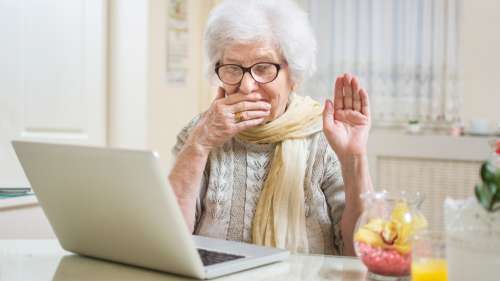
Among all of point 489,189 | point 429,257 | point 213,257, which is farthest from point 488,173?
point 213,257

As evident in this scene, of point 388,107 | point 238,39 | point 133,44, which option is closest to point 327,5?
point 388,107

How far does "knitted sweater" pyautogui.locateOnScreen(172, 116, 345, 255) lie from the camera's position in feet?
6.38

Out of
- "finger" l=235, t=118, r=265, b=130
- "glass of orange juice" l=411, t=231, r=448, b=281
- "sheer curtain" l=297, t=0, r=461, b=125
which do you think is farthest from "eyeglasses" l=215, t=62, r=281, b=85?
"sheer curtain" l=297, t=0, r=461, b=125

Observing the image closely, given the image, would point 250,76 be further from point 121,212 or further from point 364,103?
point 121,212

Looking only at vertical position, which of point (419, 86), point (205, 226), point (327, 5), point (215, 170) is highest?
point (327, 5)

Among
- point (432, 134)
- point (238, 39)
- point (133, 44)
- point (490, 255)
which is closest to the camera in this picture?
point (490, 255)

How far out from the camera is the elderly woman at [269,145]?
1893mm

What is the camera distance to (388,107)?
3797 mm

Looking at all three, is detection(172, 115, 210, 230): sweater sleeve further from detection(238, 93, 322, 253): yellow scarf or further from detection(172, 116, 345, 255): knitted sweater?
detection(238, 93, 322, 253): yellow scarf

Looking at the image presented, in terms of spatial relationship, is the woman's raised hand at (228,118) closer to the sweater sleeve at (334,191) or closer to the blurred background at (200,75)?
the sweater sleeve at (334,191)

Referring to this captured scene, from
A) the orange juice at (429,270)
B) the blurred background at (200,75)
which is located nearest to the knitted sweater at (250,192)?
the orange juice at (429,270)

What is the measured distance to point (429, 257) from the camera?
1264 mm

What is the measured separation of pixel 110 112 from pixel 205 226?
164 cm

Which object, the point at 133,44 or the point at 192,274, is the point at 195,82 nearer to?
the point at 133,44
